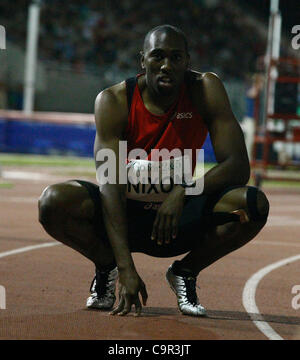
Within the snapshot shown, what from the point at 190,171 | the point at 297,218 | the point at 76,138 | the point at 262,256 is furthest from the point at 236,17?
the point at 190,171

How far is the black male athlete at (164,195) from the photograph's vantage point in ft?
15.4

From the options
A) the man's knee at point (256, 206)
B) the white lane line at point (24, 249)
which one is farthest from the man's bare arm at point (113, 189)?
the white lane line at point (24, 249)

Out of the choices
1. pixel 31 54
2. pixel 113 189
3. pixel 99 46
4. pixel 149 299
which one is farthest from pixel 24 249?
pixel 99 46

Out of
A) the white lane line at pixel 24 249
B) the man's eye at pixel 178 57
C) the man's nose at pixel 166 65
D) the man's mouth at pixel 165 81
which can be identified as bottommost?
the white lane line at pixel 24 249

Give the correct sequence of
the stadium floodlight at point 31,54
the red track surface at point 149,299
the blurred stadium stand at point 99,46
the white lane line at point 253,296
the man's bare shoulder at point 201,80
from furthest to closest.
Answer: the blurred stadium stand at point 99,46 → the stadium floodlight at point 31,54 → the man's bare shoulder at point 201,80 → the white lane line at point 253,296 → the red track surface at point 149,299

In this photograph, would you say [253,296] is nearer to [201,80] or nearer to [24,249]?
[201,80]

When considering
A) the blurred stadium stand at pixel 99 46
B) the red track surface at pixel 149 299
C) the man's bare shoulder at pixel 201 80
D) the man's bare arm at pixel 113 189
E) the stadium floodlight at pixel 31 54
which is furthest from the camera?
the blurred stadium stand at pixel 99 46

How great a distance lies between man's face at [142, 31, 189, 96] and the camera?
465 cm

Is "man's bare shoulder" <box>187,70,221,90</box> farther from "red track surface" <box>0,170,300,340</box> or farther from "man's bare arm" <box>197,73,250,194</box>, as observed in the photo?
"red track surface" <box>0,170,300,340</box>

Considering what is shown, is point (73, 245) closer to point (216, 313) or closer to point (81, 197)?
point (81, 197)

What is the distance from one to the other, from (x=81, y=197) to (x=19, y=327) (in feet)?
2.82

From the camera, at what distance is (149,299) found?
541 centimetres

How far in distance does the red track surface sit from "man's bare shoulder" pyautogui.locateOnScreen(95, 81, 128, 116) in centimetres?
118

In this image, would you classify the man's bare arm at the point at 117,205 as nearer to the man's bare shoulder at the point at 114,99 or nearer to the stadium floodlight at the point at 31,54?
the man's bare shoulder at the point at 114,99
